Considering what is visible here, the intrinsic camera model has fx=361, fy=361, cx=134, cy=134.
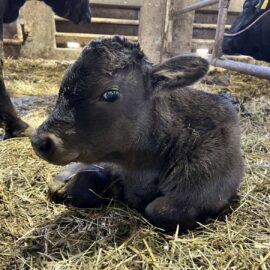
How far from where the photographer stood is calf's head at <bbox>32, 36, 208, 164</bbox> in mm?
1915

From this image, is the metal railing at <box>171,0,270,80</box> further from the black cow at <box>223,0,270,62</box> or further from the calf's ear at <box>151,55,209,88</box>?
the calf's ear at <box>151,55,209,88</box>

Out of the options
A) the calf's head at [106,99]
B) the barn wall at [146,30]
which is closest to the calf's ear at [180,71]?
the calf's head at [106,99]

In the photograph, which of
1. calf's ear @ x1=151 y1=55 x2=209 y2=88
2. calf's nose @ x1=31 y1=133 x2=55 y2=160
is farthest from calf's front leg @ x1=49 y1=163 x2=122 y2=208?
calf's ear @ x1=151 y1=55 x2=209 y2=88

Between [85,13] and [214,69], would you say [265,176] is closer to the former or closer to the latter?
[85,13]

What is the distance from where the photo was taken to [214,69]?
848cm

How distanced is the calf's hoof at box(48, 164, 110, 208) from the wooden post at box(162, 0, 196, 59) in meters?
6.92

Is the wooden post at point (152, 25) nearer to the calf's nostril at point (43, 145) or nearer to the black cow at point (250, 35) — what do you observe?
the black cow at point (250, 35)

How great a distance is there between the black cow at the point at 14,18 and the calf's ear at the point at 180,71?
2089 mm

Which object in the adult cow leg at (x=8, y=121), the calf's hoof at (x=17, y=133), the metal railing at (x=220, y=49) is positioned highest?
the metal railing at (x=220, y=49)

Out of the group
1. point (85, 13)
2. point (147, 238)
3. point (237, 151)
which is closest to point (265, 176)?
point (237, 151)

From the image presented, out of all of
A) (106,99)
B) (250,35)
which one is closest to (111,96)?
(106,99)

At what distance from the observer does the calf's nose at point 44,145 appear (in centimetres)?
189

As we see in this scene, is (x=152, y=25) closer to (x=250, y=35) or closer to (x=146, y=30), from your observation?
(x=146, y=30)

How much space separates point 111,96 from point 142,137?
36 centimetres
